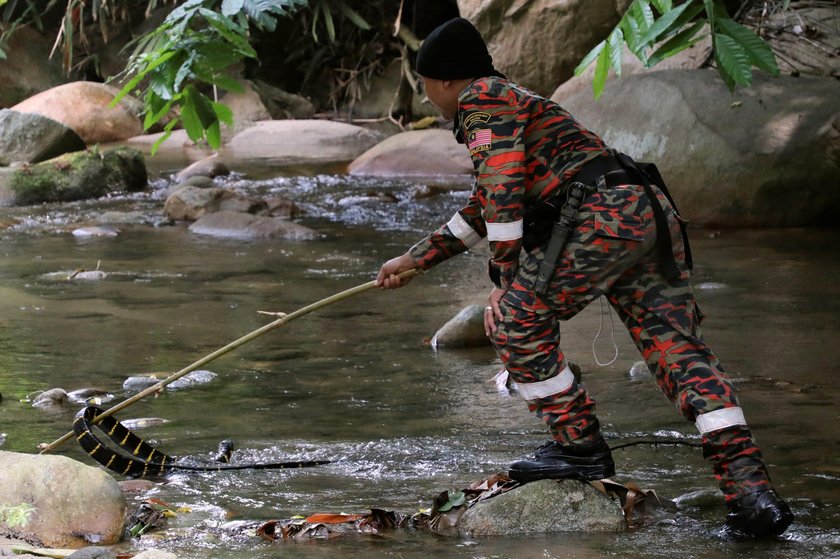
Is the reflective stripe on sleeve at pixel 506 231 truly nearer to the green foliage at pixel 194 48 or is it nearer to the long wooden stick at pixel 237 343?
the long wooden stick at pixel 237 343

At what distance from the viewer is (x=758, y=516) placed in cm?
362

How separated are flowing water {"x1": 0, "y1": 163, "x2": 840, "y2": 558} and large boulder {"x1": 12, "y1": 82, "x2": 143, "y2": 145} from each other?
8.54m

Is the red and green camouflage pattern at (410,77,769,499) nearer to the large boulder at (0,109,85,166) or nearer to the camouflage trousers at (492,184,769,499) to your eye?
the camouflage trousers at (492,184,769,499)

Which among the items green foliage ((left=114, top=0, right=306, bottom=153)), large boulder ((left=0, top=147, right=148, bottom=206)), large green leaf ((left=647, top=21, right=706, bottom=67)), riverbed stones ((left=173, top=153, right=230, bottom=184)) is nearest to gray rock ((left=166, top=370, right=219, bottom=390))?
green foliage ((left=114, top=0, right=306, bottom=153))

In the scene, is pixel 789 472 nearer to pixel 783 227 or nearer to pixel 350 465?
pixel 350 465

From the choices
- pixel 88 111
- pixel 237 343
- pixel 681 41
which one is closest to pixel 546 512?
pixel 237 343

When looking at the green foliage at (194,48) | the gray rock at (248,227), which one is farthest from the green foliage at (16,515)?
the gray rock at (248,227)

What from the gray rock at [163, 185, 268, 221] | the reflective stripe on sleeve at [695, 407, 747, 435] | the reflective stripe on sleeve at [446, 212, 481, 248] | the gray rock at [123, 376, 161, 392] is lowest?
the gray rock at [163, 185, 268, 221]

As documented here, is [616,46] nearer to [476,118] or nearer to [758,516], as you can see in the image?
[476,118]

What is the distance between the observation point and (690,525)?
3838 mm

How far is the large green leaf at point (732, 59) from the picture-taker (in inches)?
142

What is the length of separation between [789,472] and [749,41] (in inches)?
64.0

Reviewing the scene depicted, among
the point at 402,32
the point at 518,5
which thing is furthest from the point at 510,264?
the point at 402,32

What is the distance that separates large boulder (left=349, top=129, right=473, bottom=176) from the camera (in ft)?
50.4
